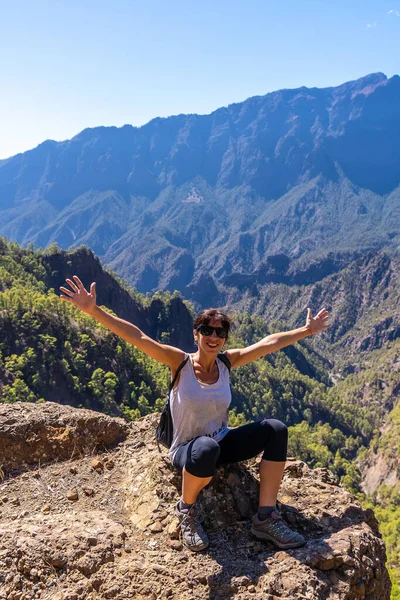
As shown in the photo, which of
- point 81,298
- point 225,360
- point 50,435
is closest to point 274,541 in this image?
point 225,360

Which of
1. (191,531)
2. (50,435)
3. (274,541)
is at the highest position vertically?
(50,435)

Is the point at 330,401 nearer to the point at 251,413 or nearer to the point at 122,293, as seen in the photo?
the point at 251,413

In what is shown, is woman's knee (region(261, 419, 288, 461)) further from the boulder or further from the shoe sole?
the boulder

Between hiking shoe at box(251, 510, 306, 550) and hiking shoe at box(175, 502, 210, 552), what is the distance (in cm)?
78

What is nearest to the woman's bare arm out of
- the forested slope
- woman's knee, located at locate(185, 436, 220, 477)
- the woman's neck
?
the woman's neck

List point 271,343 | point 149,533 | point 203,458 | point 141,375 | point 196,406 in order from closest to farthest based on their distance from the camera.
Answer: point 203,458 → point 149,533 → point 196,406 → point 271,343 → point 141,375

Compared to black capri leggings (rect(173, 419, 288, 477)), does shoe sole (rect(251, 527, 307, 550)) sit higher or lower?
lower

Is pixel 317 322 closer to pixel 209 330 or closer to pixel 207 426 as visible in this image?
pixel 209 330

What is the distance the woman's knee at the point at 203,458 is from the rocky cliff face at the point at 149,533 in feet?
3.41

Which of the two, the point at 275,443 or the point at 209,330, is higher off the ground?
the point at 209,330

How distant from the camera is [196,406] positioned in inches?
271

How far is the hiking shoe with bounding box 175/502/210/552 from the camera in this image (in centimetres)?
630

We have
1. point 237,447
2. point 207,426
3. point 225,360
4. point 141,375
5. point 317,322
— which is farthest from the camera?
point 141,375

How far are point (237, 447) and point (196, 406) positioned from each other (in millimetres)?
975
